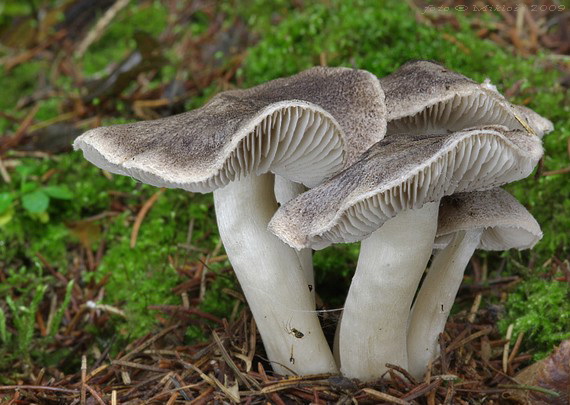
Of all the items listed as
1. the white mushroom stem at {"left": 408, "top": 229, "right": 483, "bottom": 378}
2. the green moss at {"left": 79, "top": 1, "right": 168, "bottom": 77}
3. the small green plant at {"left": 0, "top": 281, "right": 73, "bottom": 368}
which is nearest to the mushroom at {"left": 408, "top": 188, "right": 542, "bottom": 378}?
the white mushroom stem at {"left": 408, "top": 229, "right": 483, "bottom": 378}

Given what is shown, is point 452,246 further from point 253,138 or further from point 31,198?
point 31,198

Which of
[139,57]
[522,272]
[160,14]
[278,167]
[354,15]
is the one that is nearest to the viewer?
[278,167]

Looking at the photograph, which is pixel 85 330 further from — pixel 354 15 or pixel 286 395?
pixel 354 15

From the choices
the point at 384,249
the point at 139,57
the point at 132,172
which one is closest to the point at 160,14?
the point at 139,57

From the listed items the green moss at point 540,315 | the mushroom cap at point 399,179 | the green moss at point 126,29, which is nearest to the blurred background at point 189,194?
the green moss at point 540,315

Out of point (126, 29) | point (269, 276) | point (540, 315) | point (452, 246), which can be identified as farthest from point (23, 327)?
point (126, 29)

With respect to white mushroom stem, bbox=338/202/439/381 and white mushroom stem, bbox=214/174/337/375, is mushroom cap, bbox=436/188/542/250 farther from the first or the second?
white mushroom stem, bbox=214/174/337/375
